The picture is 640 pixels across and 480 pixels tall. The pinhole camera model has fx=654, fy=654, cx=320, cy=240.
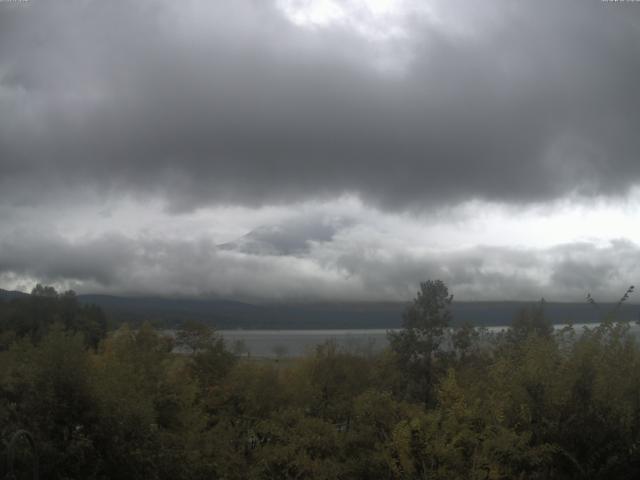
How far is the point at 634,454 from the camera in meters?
15.8

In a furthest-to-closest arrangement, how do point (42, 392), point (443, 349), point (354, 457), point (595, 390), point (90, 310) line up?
point (90, 310) < point (443, 349) < point (354, 457) < point (595, 390) < point (42, 392)

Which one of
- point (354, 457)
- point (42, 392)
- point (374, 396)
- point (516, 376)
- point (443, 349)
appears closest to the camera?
point (42, 392)

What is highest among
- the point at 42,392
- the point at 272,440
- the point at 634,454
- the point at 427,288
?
the point at 427,288

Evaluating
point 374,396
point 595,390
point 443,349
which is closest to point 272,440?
point 374,396

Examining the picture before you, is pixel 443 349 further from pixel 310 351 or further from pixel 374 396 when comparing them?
pixel 374 396

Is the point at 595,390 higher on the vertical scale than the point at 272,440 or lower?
higher

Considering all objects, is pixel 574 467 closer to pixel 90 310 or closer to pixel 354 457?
pixel 354 457

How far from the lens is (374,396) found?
2486cm

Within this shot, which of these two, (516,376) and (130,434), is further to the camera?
(516,376)

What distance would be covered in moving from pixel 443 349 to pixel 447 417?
124 feet

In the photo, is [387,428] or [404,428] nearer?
[404,428]

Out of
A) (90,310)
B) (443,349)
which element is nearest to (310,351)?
(443,349)

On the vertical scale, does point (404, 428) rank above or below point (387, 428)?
above

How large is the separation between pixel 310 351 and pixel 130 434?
4288cm
